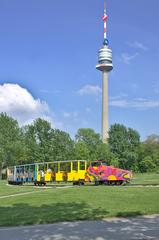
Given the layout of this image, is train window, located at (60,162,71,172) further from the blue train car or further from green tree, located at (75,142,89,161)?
green tree, located at (75,142,89,161)

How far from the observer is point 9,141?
8919 cm

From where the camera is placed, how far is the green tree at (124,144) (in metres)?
113

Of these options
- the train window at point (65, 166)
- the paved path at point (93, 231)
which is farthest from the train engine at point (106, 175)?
the paved path at point (93, 231)

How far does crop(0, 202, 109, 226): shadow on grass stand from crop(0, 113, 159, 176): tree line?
70280 mm

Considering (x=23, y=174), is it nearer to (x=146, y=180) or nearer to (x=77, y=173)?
(x=77, y=173)

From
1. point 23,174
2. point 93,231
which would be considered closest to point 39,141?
point 23,174

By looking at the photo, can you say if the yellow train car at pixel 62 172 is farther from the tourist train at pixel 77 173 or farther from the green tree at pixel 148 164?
the green tree at pixel 148 164

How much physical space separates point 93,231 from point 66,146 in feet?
267

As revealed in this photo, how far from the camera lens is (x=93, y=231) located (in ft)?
35.6

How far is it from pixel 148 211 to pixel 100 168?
2654cm

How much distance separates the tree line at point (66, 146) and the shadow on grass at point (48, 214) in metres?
70.3

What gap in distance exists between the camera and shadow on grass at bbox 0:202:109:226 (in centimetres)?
1295

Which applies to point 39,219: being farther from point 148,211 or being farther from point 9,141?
point 9,141

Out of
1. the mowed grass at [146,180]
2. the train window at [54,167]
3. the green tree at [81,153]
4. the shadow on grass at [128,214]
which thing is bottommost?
the mowed grass at [146,180]
